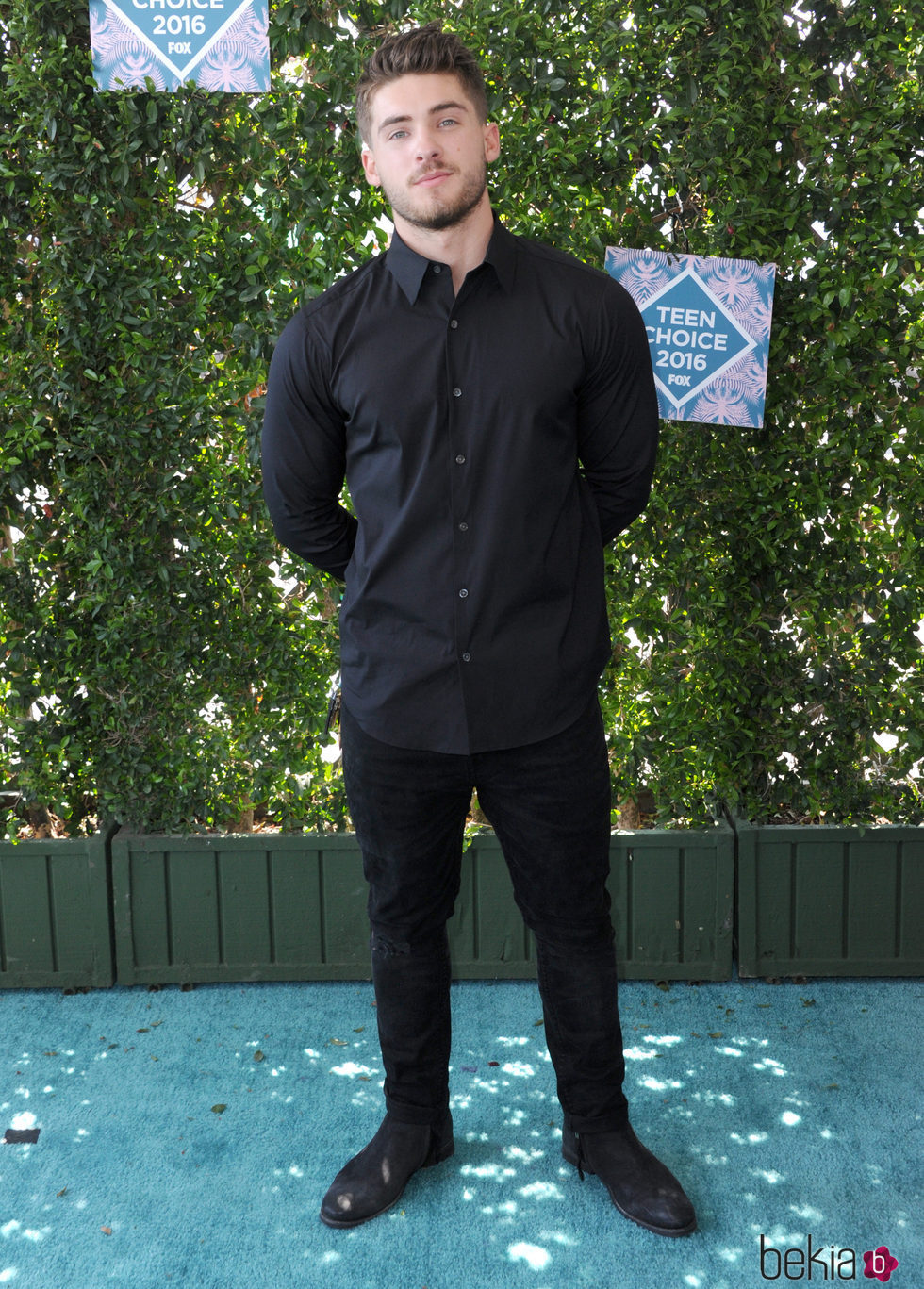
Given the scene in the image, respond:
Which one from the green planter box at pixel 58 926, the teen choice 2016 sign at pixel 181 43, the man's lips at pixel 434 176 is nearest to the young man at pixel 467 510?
the man's lips at pixel 434 176

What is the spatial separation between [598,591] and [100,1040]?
167 cm

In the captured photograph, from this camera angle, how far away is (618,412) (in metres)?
2.01

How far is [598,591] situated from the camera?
2041 millimetres

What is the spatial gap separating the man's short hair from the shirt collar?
7.3 inches

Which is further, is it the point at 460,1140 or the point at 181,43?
the point at 181,43

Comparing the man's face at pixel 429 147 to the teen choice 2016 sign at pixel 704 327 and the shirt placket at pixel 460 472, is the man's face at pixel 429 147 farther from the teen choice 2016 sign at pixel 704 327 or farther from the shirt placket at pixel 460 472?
the teen choice 2016 sign at pixel 704 327

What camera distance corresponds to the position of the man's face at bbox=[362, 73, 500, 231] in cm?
183

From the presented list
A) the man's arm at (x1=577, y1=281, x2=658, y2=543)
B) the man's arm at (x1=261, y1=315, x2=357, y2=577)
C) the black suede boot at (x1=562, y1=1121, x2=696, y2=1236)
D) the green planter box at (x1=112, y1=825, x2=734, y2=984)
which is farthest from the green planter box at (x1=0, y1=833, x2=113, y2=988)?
the man's arm at (x1=577, y1=281, x2=658, y2=543)

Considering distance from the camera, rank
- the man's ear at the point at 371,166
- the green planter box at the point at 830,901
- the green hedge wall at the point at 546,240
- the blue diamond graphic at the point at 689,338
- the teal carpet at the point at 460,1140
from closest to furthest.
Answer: the man's ear at the point at 371,166 → the teal carpet at the point at 460,1140 → the green hedge wall at the point at 546,240 → the blue diamond graphic at the point at 689,338 → the green planter box at the point at 830,901

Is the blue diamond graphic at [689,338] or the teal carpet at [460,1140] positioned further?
the blue diamond graphic at [689,338]

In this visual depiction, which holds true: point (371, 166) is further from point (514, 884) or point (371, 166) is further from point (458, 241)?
point (514, 884)

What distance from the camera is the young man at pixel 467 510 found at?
6.18ft

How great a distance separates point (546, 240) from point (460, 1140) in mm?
1976

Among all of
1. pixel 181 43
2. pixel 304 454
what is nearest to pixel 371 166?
pixel 304 454
